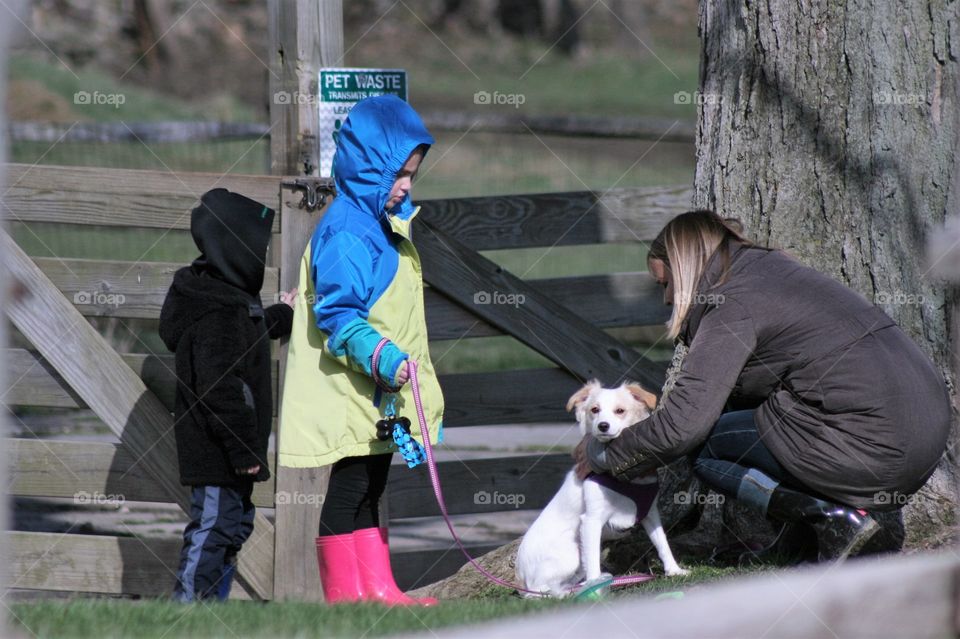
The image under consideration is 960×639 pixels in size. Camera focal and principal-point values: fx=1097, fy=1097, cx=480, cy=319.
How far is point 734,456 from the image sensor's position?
13.5ft

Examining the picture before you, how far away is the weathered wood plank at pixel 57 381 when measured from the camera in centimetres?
499

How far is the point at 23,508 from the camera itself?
6867mm

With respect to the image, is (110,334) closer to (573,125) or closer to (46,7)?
(573,125)

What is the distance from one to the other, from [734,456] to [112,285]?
2835 mm

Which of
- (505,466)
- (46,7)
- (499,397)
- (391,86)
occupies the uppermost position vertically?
(46,7)

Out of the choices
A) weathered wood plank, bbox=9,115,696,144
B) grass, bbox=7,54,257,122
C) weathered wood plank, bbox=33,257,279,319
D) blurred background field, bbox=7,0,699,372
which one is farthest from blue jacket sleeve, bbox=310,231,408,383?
grass, bbox=7,54,257,122

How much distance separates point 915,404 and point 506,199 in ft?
8.11

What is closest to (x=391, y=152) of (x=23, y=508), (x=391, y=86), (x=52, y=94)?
(x=391, y=86)

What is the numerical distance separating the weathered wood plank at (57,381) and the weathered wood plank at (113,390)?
3.0 inches

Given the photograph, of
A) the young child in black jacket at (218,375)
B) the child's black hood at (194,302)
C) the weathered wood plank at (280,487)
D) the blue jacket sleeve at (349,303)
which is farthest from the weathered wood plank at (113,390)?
the blue jacket sleeve at (349,303)

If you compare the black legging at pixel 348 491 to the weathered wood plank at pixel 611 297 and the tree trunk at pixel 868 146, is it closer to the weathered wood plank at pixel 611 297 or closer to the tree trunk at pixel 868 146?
the weathered wood plank at pixel 611 297

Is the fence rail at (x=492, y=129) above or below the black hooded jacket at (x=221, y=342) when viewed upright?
above

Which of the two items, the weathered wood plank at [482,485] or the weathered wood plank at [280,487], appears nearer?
the weathered wood plank at [280,487]

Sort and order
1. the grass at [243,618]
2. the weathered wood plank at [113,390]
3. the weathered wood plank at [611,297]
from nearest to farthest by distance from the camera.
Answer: the grass at [243,618] → the weathered wood plank at [113,390] → the weathered wood plank at [611,297]
